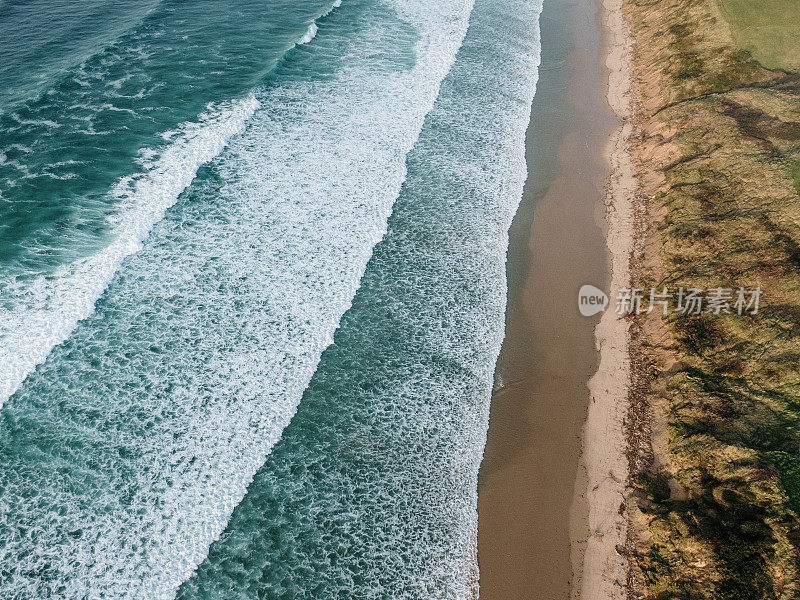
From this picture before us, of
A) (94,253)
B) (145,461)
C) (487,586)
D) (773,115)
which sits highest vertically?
(773,115)

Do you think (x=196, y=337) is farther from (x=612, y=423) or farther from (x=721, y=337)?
(x=721, y=337)

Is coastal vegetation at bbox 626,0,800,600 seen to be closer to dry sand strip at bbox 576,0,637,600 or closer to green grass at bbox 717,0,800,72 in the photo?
green grass at bbox 717,0,800,72

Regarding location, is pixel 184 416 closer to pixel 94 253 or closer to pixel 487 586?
pixel 94 253

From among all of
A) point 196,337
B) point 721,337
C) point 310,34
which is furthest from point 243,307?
point 310,34


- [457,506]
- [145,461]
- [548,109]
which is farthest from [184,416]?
[548,109]

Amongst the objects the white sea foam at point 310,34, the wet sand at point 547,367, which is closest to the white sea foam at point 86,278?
the white sea foam at point 310,34

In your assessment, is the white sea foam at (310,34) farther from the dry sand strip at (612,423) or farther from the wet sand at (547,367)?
the dry sand strip at (612,423)

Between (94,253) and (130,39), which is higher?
(130,39)

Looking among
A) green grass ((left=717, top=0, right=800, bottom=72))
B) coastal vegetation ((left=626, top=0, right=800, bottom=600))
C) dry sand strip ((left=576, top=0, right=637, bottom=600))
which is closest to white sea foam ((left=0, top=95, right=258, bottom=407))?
dry sand strip ((left=576, top=0, right=637, bottom=600))
